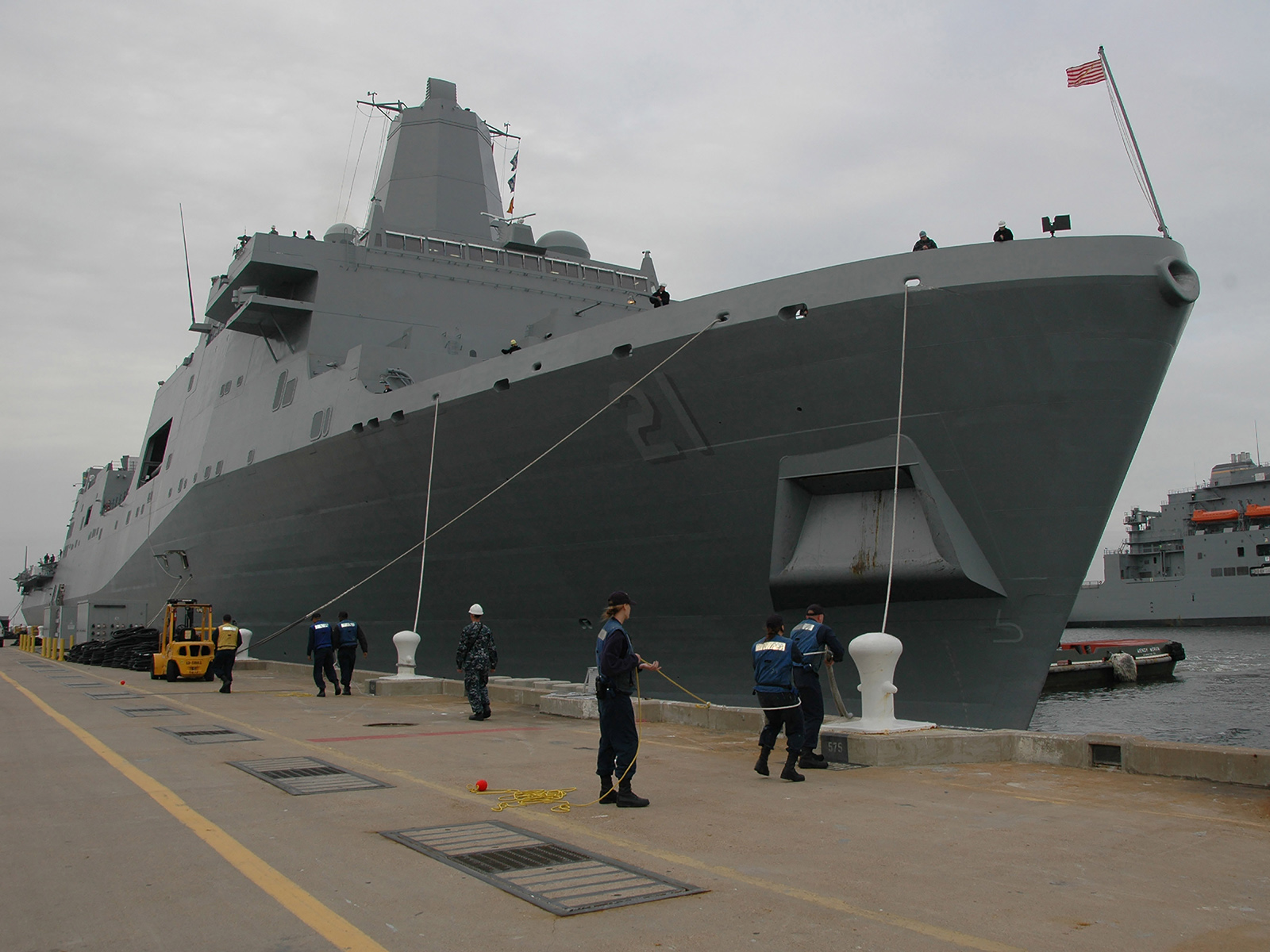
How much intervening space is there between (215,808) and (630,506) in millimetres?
6568

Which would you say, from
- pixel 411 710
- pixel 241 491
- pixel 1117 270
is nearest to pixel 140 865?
pixel 411 710

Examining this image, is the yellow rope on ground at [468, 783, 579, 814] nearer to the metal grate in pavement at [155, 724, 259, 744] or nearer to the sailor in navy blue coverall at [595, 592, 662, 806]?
the sailor in navy blue coverall at [595, 592, 662, 806]

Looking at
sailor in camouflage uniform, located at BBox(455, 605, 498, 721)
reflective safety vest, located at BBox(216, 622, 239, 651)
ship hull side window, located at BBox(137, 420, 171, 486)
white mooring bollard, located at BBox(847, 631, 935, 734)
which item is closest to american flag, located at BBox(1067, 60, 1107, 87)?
white mooring bollard, located at BBox(847, 631, 935, 734)

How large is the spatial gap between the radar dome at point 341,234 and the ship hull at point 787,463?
5897 millimetres

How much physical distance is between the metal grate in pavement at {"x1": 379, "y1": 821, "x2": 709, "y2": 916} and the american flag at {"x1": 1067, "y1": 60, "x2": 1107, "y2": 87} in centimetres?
919

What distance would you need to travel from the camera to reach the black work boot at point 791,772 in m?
5.67

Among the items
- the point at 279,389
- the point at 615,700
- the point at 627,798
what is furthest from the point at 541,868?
the point at 279,389

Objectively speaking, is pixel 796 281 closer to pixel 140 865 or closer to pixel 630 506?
pixel 630 506

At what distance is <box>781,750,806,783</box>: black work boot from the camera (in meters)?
5.67

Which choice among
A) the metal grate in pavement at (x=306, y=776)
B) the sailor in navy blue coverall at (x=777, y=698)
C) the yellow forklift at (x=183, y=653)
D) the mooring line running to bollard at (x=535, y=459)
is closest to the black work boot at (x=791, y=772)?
the sailor in navy blue coverall at (x=777, y=698)

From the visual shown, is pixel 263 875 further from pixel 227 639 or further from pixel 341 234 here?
pixel 341 234

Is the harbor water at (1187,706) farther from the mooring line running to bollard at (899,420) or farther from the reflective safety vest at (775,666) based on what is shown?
the reflective safety vest at (775,666)

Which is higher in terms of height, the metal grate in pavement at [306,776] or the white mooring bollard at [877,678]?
the white mooring bollard at [877,678]

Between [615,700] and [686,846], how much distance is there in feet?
4.19
